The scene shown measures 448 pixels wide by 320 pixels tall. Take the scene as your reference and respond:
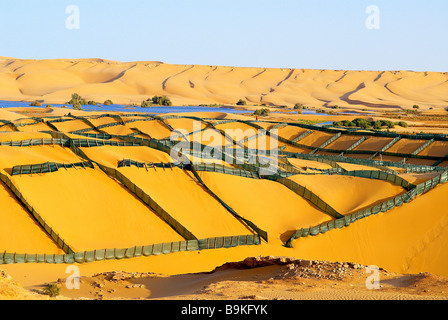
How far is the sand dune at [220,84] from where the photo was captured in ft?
445

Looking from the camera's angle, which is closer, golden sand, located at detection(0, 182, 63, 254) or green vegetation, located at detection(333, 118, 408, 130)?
golden sand, located at detection(0, 182, 63, 254)

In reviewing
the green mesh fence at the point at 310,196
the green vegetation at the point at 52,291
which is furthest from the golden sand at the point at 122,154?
the green vegetation at the point at 52,291

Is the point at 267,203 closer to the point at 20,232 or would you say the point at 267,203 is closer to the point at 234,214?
the point at 234,214

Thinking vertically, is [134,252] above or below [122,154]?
below

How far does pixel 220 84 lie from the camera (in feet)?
518

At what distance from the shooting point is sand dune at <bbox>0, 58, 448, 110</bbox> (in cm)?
13550

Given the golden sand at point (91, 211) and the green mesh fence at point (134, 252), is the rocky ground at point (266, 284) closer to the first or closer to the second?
the green mesh fence at point (134, 252)

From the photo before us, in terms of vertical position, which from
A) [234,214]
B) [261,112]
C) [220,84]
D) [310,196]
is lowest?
[261,112]

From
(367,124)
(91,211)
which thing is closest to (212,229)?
(91,211)

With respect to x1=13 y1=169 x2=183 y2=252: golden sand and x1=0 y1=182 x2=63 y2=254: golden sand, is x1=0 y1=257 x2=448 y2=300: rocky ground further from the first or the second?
x1=13 y1=169 x2=183 y2=252: golden sand

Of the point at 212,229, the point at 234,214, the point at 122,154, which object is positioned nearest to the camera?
the point at 212,229

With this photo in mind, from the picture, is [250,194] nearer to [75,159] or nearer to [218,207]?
[218,207]

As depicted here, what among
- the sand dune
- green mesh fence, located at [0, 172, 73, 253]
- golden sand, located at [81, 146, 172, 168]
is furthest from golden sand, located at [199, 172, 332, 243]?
the sand dune
